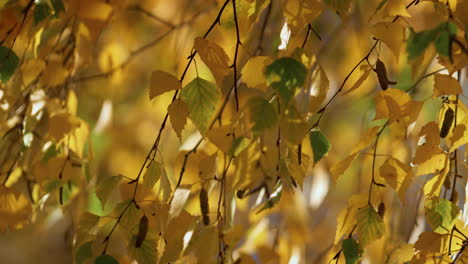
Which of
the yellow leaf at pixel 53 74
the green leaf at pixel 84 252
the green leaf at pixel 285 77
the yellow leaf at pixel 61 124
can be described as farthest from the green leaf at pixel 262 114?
the yellow leaf at pixel 53 74

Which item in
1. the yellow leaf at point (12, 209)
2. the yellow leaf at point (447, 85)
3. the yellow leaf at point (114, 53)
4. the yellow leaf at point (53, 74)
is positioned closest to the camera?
the yellow leaf at point (447, 85)

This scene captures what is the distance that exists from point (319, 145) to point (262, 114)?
4.2 inches

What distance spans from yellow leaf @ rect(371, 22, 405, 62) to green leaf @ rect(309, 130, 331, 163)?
0.12m

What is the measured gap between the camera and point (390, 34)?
29.4 inches

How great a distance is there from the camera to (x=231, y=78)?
1179mm

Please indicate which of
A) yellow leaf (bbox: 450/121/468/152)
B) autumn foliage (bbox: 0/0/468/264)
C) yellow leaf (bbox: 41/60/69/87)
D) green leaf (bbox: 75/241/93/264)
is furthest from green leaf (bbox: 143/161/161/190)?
yellow leaf (bbox: 41/60/69/87)

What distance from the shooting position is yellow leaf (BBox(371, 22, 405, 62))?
2.44ft

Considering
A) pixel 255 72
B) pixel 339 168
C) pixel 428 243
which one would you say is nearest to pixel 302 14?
pixel 255 72

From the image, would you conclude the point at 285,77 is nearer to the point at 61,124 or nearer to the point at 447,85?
the point at 447,85

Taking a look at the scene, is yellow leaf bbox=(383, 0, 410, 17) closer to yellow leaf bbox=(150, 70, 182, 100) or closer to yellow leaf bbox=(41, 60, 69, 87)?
yellow leaf bbox=(150, 70, 182, 100)

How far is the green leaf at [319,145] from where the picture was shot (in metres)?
0.74

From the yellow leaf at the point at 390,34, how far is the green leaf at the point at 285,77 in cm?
13

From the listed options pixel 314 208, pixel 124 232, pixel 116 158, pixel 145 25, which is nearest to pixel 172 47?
pixel 145 25

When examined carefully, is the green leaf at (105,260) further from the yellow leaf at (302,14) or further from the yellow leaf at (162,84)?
the yellow leaf at (302,14)
